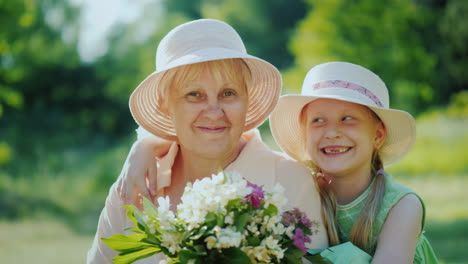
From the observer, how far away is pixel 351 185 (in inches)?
139

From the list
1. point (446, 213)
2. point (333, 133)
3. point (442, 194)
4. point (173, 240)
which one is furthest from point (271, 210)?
point (442, 194)

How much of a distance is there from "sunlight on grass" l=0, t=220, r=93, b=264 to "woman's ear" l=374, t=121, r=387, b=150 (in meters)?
6.64

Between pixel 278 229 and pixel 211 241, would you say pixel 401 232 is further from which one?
pixel 211 241

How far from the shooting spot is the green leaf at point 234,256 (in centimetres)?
228

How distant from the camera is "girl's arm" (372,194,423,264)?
3.08m

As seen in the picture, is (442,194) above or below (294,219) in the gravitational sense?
above

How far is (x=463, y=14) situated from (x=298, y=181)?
82.8 ft

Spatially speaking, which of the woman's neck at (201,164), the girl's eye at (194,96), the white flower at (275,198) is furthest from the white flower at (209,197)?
the woman's neck at (201,164)

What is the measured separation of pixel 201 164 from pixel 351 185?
872 mm

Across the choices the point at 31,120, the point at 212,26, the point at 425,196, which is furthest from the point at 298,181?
the point at 31,120

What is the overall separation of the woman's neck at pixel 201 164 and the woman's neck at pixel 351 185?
24.2 inches

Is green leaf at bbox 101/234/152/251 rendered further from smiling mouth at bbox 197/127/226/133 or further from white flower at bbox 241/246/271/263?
smiling mouth at bbox 197/127/226/133

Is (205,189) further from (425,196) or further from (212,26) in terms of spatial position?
(425,196)

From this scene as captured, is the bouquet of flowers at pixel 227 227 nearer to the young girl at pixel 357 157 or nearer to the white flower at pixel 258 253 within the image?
the white flower at pixel 258 253
